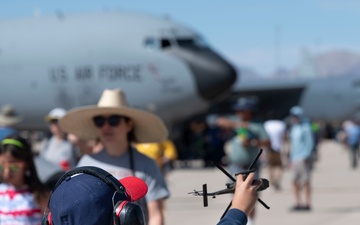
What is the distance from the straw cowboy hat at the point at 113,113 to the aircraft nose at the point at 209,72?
1381 cm

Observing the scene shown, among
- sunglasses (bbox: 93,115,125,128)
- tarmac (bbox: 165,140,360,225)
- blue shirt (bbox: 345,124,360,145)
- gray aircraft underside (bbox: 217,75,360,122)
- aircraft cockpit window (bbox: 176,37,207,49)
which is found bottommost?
gray aircraft underside (bbox: 217,75,360,122)

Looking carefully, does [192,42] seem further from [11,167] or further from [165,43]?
[11,167]

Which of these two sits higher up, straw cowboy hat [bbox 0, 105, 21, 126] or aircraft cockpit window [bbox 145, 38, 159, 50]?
straw cowboy hat [bbox 0, 105, 21, 126]

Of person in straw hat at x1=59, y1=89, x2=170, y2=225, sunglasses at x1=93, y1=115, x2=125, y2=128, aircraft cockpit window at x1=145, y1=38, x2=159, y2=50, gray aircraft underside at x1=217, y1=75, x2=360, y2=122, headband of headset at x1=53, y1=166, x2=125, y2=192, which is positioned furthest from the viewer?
gray aircraft underside at x1=217, y1=75, x2=360, y2=122

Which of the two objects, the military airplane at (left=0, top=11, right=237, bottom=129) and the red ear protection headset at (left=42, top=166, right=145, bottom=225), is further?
the military airplane at (left=0, top=11, right=237, bottom=129)

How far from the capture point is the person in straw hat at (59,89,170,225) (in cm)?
506

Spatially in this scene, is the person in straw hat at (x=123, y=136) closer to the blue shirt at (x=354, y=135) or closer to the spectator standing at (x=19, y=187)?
the spectator standing at (x=19, y=187)

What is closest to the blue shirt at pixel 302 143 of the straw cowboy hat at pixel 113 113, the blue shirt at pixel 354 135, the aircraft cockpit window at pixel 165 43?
the straw cowboy hat at pixel 113 113

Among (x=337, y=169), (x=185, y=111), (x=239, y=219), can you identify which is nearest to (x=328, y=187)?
(x=185, y=111)

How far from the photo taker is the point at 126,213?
215 cm

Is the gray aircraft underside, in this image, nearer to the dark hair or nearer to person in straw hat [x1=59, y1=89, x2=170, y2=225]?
person in straw hat [x1=59, y1=89, x2=170, y2=225]

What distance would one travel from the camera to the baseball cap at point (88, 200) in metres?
2.23

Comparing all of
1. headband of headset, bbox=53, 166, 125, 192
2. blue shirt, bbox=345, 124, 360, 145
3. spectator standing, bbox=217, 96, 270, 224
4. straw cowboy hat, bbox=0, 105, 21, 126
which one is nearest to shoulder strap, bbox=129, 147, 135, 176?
headband of headset, bbox=53, 166, 125, 192

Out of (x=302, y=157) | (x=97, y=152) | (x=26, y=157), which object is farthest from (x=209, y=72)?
(x=26, y=157)
